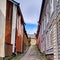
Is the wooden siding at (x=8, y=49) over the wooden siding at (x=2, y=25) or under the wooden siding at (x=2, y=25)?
under

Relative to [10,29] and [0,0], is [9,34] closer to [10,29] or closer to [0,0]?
[10,29]

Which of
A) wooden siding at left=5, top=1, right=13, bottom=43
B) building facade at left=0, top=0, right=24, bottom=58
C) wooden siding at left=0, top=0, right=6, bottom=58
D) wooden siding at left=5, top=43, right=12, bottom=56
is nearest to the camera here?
wooden siding at left=0, top=0, right=6, bottom=58

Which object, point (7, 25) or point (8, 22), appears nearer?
point (7, 25)

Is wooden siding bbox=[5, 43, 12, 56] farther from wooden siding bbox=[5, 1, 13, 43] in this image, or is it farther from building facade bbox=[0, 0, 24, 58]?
wooden siding bbox=[5, 1, 13, 43]

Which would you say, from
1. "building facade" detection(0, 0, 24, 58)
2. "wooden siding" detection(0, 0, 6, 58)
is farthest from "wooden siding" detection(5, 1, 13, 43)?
"wooden siding" detection(0, 0, 6, 58)

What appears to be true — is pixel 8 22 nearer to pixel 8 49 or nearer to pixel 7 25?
pixel 7 25

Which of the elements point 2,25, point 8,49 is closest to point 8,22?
point 2,25

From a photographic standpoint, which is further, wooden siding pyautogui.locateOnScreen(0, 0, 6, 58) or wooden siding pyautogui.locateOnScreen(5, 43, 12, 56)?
wooden siding pyautogui.locateOnScreen(5, 43, 12, 56)

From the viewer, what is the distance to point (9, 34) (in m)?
21.1

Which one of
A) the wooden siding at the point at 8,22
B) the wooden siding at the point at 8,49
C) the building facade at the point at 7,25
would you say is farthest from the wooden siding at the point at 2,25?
the wooden siding at the point at 8,22

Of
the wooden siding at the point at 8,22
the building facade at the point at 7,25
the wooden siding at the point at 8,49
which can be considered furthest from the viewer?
the wooden siding at the point at 8,22

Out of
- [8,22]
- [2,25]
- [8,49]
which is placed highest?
[8,22]

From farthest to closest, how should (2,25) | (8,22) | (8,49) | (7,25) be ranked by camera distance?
(8,22) < (7,25) < (8,49) < (2,25)

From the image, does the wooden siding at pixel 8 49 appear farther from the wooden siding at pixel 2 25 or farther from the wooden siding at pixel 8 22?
the wooden siding at pixel 2 25
